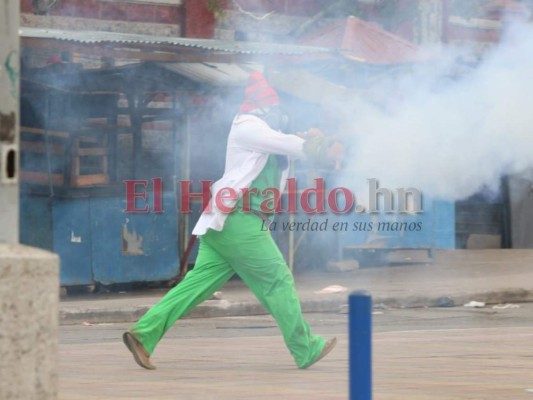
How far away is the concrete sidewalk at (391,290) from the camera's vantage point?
540 inches

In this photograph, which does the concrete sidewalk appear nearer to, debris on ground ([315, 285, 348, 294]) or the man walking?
debris on ground ([315, 285, 348, 294])

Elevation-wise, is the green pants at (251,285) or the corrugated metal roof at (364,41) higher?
the corrugated metal roof at (364,41)

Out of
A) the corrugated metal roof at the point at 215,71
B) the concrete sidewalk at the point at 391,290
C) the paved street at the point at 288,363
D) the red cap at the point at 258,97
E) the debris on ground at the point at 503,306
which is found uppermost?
the corrugated metal roof at the point at 215,71

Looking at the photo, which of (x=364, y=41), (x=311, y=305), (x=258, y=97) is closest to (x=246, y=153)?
(x=258, y=97)

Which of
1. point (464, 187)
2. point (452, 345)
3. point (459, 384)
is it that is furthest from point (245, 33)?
point (459, 384)

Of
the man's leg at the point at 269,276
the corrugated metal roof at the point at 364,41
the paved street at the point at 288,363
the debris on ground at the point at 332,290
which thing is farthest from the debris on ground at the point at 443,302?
the man's leg at the point at 269,276

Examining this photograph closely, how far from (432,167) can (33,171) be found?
578cm

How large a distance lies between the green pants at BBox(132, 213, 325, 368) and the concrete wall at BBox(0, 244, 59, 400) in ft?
11.6

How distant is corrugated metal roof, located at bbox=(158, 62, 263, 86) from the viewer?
15.1 meters

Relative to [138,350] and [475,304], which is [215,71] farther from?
[138,350]

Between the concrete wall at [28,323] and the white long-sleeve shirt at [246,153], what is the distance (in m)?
3.61

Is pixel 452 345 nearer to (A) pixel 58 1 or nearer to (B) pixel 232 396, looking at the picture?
(B) pixel 232 396

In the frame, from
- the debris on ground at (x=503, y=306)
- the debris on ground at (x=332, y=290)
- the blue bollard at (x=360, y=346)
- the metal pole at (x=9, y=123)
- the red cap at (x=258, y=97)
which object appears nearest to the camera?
the blue bollard at (x=360, y=346)

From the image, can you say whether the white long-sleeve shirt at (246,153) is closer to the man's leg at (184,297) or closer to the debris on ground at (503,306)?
the man's leg at (184,297)
